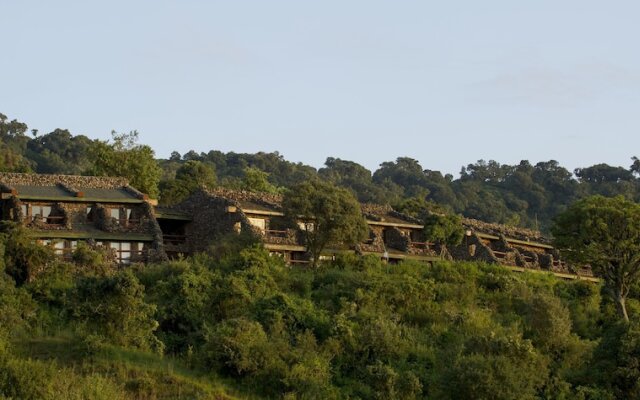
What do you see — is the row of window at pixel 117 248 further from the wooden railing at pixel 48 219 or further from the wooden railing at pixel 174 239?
the wooden railing at pixel 174 239

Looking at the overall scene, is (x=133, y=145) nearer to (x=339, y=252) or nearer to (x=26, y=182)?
(x=26, y=182)

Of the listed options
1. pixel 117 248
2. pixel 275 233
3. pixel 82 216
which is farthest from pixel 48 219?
pixel 275 233

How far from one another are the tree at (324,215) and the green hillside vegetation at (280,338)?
4826 mm

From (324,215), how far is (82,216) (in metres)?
14.3

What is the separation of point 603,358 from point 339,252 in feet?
82.2

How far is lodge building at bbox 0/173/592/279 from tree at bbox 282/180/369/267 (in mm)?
1657

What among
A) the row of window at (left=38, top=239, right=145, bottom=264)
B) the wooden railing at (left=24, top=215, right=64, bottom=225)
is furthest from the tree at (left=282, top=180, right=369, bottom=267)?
the wooden railing at (left=24, top=215, right=64, bottom=225)

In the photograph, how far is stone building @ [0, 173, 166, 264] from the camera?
218ft

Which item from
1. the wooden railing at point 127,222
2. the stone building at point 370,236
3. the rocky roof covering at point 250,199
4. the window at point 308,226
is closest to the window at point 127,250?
the wooden railing at point 127,222

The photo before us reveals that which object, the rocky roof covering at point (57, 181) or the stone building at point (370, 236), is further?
the stone building at point (370, 236)

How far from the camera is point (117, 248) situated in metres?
67.9

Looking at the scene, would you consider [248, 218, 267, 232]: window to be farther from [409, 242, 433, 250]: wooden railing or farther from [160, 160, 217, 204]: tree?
[160, 160, 217, 204]: tree

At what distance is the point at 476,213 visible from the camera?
6501 inches

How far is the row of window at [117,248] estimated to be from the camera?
2534 inches
